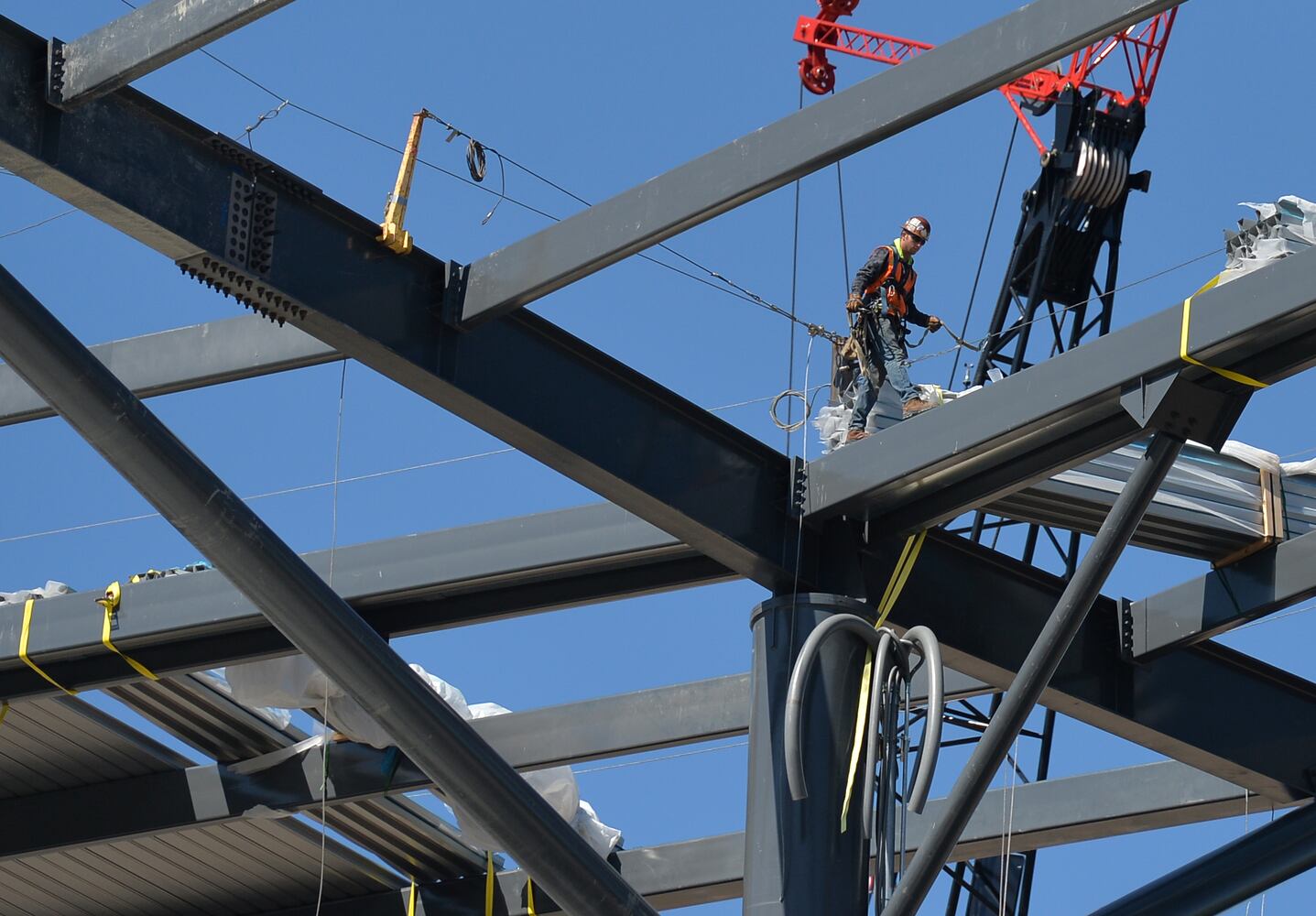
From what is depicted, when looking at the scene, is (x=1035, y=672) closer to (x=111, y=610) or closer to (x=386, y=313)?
(x=386, y=313)

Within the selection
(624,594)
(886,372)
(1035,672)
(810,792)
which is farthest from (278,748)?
(1035,672)


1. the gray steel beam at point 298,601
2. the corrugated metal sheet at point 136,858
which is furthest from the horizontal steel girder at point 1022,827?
the gray steel beam at point 298,601

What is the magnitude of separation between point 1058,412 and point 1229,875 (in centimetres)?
334

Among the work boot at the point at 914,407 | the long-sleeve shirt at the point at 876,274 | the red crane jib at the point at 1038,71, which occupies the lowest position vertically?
the work boot at the point at 914,407

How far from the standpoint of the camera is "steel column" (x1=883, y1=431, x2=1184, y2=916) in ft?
35.6

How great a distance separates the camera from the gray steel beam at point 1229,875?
12.9 metres

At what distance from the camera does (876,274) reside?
15.6 metres

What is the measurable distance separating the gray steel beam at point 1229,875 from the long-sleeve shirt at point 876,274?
171 inches

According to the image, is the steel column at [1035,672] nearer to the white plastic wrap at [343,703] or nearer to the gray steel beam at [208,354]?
the white plastic wrap at [343,703]

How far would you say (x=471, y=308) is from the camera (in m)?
11.2

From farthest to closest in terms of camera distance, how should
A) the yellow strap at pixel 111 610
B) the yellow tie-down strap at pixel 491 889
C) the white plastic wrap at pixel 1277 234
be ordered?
the yellow tie-down strap at pixel 491 889 < the yellow strap at pixel 111 610 < the white plastic wrap at pixel 1277 234

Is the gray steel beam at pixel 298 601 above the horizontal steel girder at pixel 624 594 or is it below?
below

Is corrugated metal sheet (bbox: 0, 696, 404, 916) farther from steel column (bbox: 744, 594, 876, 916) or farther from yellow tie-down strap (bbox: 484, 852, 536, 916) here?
steel column (bbox: 744, 594, 876, 916)

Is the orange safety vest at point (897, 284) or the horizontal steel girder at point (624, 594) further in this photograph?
the orange safety vest at point (897, 284)
